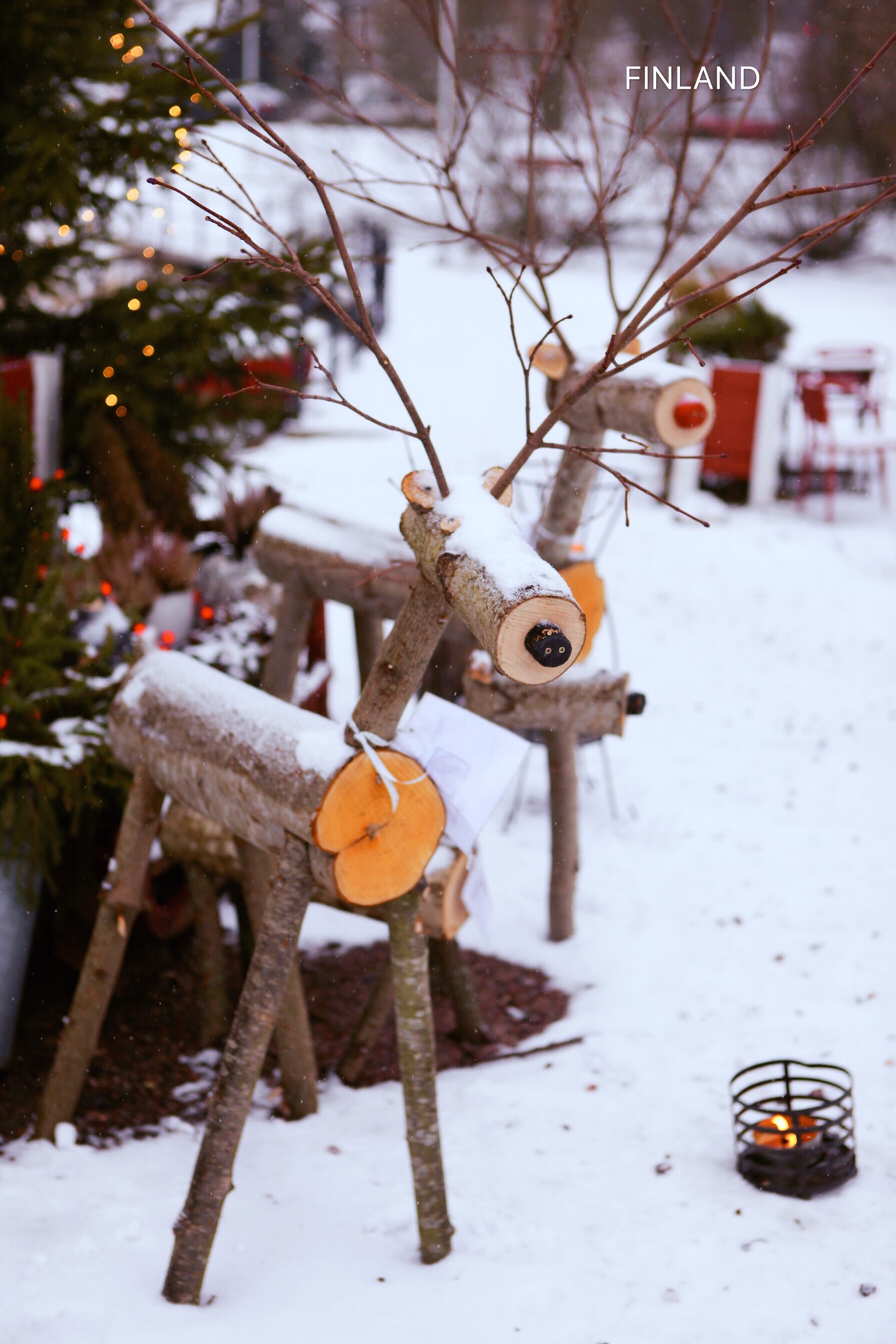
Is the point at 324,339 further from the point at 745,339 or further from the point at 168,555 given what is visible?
the point at 168,555

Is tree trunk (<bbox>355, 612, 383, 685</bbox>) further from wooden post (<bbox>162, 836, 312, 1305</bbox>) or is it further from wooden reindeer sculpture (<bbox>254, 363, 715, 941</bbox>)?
wooden post (<bbox>162, 836, 312, 1305</bbox>)

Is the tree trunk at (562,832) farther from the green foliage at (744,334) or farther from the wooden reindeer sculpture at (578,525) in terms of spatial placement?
the green foliage at (744,334)

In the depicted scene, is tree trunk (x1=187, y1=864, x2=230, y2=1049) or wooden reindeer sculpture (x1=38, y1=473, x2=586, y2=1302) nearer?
wooden reindeer sculpture (x1=38, y1=473, x2=586, y2=1302)

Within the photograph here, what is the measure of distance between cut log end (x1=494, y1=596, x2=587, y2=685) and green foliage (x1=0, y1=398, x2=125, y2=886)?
1523 millimetres

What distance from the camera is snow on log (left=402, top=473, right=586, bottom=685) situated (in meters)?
1.70

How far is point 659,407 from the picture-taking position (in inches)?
118

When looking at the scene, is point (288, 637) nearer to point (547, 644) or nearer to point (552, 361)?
point (552, 361)

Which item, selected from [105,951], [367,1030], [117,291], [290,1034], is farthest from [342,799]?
[117,291]

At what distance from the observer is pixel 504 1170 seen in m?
2.72

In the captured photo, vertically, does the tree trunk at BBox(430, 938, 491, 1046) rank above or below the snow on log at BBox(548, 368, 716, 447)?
below

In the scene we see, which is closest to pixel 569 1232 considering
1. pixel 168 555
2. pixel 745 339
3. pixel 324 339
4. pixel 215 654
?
pixel 215 654

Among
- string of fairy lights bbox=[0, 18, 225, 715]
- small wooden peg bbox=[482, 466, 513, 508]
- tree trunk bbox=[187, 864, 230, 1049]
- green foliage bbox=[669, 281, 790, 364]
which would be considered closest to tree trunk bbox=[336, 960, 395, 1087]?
tree trunk bbox=[187, 864, 230, 1049]

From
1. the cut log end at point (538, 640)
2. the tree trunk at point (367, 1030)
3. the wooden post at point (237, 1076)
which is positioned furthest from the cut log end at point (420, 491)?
the tree trunk at point (367, 1030)

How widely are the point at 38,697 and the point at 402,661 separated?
4.36 feet
